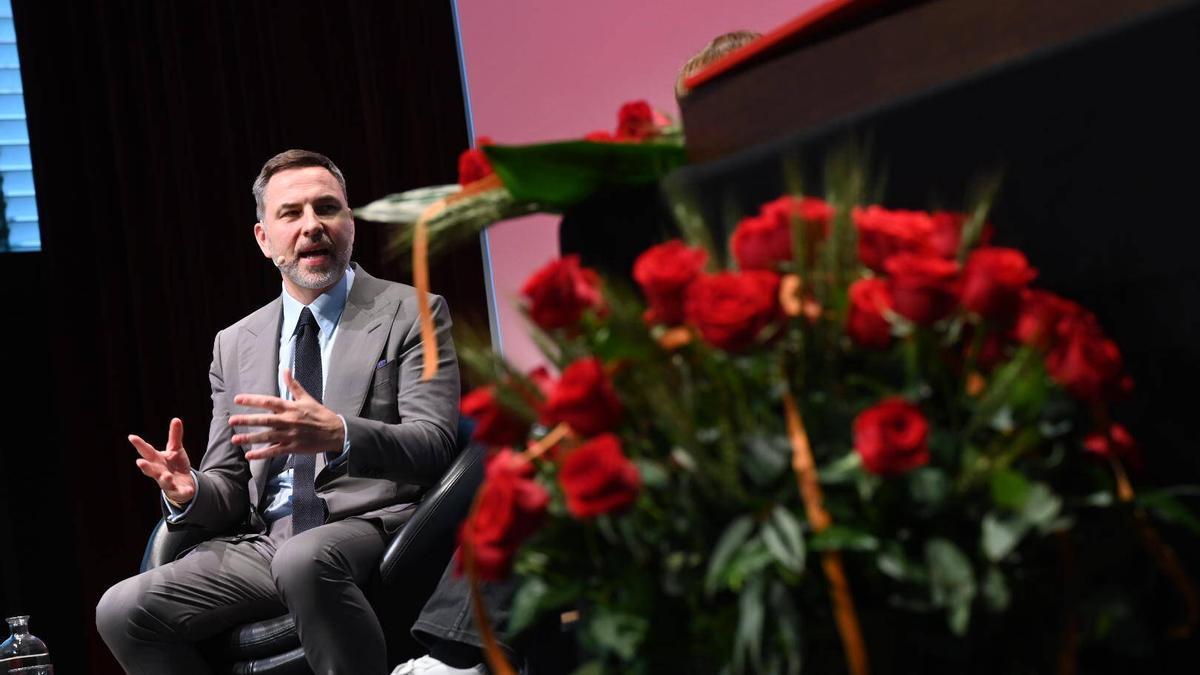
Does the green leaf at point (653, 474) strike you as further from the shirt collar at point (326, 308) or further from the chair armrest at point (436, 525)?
the shirt collar at point (326, 308)

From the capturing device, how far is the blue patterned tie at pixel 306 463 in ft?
8.70

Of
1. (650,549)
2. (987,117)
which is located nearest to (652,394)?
(650,549)

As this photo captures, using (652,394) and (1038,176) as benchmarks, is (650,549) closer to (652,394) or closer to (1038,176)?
(652,394)

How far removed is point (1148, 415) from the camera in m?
0.86

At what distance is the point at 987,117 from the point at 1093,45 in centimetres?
8

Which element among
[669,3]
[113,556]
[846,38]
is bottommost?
[113,556]

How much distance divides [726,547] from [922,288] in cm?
18

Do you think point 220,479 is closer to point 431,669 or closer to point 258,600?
point 258,600

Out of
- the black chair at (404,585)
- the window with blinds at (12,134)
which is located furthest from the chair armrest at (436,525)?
the window with blinds at (12,134)

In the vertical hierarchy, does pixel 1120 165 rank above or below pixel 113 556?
above

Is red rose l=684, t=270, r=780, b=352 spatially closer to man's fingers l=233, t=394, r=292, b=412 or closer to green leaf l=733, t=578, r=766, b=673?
green leaf l=733, t=578, r=766, b=673

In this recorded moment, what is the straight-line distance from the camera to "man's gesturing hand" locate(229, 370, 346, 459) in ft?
7.43

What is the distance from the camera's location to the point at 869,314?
747 millimetres

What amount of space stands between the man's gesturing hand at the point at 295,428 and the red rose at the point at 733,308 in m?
1.59
